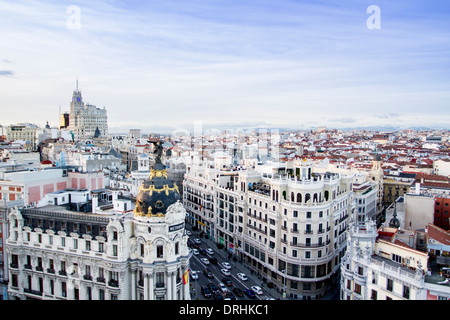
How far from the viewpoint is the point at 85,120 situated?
138 metres

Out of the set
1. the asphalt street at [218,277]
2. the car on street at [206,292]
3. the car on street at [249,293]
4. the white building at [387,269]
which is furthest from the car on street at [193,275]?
the white building at [387,269]

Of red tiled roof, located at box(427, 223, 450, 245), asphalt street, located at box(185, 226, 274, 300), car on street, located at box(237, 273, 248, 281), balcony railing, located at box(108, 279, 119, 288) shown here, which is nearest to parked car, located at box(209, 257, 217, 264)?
asphalt street, located at box(185, 226, 274, 300)

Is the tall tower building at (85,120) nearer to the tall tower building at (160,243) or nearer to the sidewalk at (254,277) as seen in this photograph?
the sidewalk at (254,277)

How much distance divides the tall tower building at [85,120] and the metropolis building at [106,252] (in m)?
111

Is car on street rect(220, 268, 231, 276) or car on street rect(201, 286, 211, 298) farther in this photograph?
car on street rect(220, 268, 231, 276)

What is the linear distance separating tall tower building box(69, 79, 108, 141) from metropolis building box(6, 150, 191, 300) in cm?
11053

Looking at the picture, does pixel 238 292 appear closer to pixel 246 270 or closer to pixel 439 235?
pixel 246 270

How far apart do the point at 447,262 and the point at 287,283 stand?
47.1 feet

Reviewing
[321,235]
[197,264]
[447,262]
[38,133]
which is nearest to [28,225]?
[197,264]

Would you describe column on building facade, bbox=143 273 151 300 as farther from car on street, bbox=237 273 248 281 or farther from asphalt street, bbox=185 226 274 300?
car on street, bbox=237 273 248 281

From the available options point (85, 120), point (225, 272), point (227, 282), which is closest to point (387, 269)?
point (227, 282)

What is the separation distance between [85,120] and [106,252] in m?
122

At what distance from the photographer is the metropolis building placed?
25.3 metres
